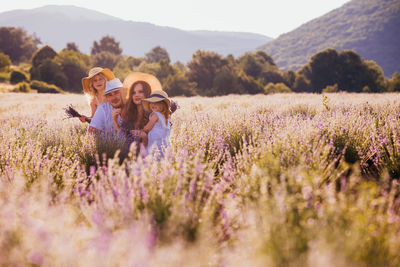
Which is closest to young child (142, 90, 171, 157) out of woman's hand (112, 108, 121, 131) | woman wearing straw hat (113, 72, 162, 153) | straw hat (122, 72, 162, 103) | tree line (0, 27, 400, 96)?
woman wearing straw hat (113, 72, 162, 153)

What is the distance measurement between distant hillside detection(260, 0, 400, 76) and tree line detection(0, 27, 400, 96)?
258ft

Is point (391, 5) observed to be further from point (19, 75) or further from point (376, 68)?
point (19, 75)

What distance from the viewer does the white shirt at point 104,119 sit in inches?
155

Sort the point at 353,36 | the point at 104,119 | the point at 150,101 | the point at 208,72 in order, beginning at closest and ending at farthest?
the point at 150,101, the point at 104,119, the point at 208,72, the point at 353,36

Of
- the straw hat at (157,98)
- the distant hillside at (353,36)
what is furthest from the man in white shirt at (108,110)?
the distant hillside at (353,36)

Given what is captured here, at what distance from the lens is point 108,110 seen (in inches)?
159

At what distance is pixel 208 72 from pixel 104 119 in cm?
3385

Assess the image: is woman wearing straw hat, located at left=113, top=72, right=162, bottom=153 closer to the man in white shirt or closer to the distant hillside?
the man in white shirt

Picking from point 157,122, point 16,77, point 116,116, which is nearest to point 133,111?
point 116,116

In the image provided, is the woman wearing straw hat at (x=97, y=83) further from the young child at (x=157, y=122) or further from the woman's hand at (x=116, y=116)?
the young child at (x=157, y=122)

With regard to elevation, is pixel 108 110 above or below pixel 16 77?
below

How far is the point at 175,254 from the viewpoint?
37.9 inches

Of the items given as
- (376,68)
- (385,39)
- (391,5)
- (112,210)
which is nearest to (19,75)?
(112,210)

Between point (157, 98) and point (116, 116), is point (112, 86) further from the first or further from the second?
point (157, 98)
